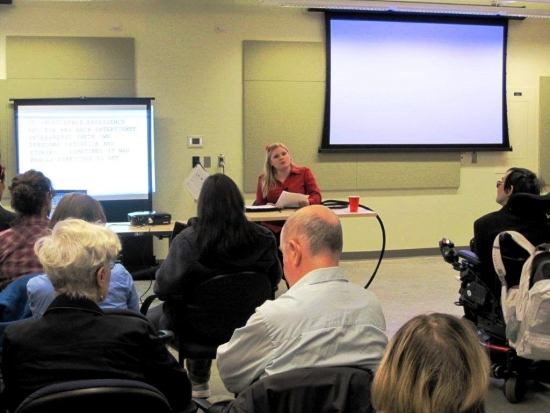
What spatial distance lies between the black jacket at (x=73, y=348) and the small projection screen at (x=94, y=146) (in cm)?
461

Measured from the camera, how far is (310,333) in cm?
154

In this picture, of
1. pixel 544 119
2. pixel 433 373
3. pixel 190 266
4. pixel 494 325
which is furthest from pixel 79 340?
pixel 544 119

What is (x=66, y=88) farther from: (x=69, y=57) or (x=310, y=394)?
(x=310, y=394)

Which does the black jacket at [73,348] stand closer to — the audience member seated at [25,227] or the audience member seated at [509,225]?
the audience member seated at [25,227]

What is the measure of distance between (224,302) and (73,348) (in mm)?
1169

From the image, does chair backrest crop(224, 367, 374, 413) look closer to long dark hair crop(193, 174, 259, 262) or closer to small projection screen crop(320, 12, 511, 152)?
long dark hair crop(193, 174, 259, 262)

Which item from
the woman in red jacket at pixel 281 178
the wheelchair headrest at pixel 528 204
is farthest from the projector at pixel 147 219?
the wheelchair headrest at pixel 528 204

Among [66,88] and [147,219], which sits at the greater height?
[66,88]

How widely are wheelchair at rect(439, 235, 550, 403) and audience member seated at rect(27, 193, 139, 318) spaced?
1.68m

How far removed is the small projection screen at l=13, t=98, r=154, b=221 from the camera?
6.04m

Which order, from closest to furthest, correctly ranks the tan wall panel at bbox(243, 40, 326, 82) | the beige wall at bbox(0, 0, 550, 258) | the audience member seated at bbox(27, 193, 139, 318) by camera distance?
the audience member seated at bbox(27, 193, 139, 318) → the beige wall at bbox(0, 0, 550, 258) → the tan wall panel at bbox(243, 40, 326, 82)

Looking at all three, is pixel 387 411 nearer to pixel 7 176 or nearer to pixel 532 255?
pixel 532 255

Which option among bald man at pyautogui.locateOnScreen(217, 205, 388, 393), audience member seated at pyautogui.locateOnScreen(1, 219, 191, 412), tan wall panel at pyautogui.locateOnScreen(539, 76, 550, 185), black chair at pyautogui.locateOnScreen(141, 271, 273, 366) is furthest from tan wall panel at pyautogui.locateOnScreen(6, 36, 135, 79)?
bald man at pyautogui.locateOnScreen(217, 205, 388, 393)

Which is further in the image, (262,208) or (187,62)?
(187,62)
